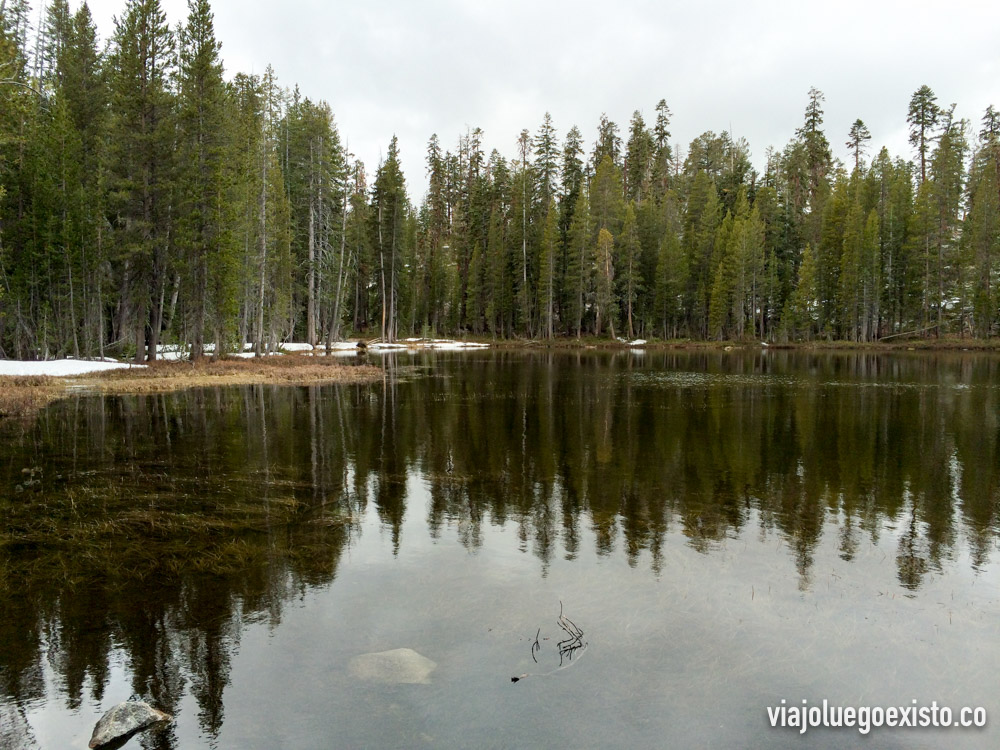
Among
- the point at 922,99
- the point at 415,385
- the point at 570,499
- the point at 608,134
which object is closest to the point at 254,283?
the point at 415,385

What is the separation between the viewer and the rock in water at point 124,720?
439cm

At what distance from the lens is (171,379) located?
2748 cm

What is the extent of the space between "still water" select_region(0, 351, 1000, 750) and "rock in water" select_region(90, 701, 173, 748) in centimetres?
13

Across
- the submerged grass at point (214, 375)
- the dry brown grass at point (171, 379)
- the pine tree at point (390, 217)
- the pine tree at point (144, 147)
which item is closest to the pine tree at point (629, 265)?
the pine tree at point (390, 217)

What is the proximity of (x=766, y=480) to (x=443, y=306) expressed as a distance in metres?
76.0

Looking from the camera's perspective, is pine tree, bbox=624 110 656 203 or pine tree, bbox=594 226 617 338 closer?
pine tree, bbox=594 226 617 338

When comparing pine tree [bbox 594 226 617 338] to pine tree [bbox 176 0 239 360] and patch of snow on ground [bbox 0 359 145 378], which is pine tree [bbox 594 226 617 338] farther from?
patch of snow on ground [bbox 0 359 145 378]

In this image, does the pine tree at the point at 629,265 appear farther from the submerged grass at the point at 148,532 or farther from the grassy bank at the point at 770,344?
the submerged grass at the point at 148,532

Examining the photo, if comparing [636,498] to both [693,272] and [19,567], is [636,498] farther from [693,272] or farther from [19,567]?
[693,272]

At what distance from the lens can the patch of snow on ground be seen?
93.1 feet

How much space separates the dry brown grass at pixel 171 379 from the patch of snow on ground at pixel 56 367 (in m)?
1.44

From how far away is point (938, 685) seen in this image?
17.5 feet

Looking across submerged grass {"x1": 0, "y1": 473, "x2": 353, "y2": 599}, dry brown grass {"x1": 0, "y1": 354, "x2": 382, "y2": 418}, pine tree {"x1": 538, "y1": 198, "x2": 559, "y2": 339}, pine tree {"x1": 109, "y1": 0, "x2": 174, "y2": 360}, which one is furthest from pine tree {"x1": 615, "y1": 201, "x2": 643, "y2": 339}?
submerged grass {"x1": 0, "y1": 473, "x2": 353, "y2": 599}

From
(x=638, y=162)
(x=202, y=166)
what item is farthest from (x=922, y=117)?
(x=202, y=166)
